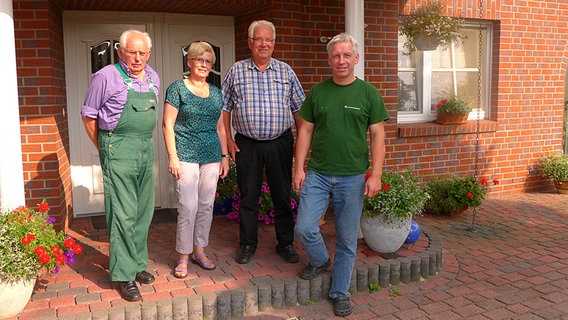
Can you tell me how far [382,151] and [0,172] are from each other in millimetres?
2509

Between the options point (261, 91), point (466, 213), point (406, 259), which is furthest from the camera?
point (466, 213)

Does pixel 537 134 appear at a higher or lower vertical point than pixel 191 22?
lower

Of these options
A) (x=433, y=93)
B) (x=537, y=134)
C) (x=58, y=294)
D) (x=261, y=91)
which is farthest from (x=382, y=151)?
(x=537, y=134)

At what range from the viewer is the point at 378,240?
4.30m

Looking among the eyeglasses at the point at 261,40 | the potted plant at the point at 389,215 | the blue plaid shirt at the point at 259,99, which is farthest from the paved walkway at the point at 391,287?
the eyeglasses at the point at 261,40

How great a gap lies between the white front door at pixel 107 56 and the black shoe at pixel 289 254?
2235 mm

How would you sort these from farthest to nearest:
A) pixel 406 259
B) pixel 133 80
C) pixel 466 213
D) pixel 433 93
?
1. pixel 433 93
2. pixel 466 213
3. pixel 406 259
4. pixel 133 80

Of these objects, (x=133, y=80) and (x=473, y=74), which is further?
(x=473, y=74)

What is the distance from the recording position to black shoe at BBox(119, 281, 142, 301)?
3.44 m

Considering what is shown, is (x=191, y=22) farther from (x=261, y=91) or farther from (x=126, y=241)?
(x=126, y=241)

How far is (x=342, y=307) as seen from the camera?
143 inches

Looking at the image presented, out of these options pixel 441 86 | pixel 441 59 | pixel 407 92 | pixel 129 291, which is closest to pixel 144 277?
pixel 129 291

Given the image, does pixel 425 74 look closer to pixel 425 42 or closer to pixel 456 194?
pixel 425 42

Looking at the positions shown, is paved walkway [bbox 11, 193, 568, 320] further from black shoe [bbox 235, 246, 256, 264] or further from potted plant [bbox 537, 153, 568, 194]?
potted plant [bbox 537, 153, 568, 194]
